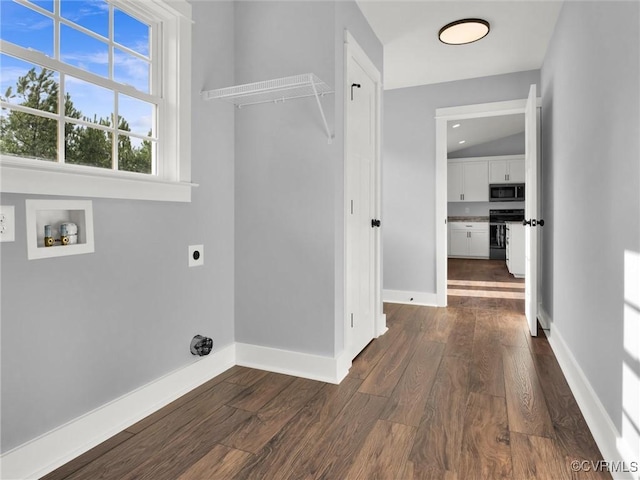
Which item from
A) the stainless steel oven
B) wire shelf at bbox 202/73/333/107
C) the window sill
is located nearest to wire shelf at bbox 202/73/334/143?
wire shelf at bbox 202/73/333/107

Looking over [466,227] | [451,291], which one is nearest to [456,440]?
[451,291]

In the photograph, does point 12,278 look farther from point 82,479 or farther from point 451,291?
point 451,291

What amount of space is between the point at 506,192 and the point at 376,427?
308 inches

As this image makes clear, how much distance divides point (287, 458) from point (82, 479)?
2.45 ft

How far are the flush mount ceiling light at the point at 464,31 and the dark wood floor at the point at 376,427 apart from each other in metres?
2.45

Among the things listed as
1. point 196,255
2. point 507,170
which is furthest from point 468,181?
point 196,255

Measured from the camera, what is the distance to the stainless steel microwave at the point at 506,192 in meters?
8.37

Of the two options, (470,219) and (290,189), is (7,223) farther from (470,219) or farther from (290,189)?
(470,219)

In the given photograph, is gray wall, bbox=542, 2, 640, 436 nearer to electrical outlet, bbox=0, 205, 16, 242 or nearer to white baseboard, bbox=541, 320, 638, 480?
white baseboard, bbox=541, 320, 638, 480

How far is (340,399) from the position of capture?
208 centimetres

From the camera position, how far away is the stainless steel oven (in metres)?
8.66

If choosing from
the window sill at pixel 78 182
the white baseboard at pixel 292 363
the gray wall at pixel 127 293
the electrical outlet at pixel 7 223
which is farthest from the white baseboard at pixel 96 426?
the window sill at pixel 78 182

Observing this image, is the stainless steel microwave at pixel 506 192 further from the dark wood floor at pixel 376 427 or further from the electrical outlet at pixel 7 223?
the electrical outlet at pixel 7 223

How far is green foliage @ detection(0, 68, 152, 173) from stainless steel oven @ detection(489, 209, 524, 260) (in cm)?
841
